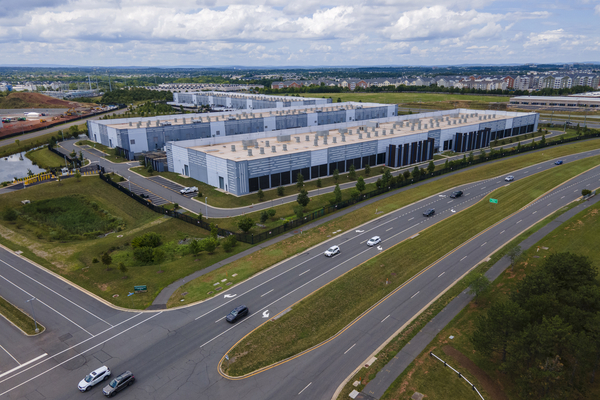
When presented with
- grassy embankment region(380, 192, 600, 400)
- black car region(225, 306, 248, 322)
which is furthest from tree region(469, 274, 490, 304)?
black car region(225, 306, 248, 322)

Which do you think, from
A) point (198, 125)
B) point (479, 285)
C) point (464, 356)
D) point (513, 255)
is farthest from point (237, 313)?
point (198, 125)

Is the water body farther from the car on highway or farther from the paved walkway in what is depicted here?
the paved walkway

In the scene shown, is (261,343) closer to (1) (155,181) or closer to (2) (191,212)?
(2) (191,212)

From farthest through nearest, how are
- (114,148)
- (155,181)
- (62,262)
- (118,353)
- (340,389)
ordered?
(114,148) → (155,181) → (62,262) → (118,353) → (340,389)

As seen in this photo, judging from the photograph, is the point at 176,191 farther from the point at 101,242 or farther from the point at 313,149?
the point at 313,149

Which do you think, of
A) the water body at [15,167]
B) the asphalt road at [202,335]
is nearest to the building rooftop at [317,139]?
the asphalt road at [202,335]

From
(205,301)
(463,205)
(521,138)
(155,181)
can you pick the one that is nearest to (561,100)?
(521,138)
